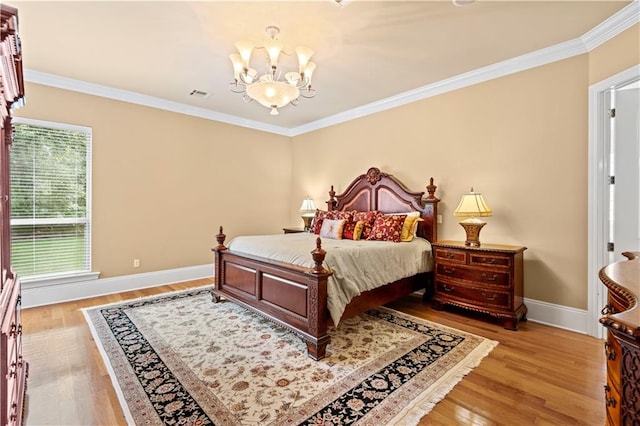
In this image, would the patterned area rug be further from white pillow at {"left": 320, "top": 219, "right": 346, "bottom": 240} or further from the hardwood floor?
white pillow at {"left": 320, "top": 219, "right": 346, "bottom": 240}

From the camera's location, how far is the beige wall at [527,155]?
300 centimetres

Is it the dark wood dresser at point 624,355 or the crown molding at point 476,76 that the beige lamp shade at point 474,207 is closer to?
the crown molding at point 476,76

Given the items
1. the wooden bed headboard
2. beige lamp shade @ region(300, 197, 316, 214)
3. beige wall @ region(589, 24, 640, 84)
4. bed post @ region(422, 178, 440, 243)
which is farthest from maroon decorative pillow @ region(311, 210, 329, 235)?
beige wall @ region(589, 24, 640, 84)

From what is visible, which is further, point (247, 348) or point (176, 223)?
point (176, 223)

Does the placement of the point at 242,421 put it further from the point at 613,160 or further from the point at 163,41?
the point at 613,160

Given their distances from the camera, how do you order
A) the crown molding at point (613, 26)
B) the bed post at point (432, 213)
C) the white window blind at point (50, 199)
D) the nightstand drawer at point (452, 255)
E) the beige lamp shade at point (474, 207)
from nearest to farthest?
the crown molding at point (613, 26) → the beige lamp shade at point (474, 207) → the nightstand drawer at point (452, 255) → the white window blind at point (50, 199) → the bed post at point (432, 213)

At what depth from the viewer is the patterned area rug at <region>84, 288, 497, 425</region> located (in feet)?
5.99

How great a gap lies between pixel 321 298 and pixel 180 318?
1.76 meters

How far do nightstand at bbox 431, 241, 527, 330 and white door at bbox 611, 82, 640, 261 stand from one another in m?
0.78

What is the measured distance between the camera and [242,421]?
1.75 metres

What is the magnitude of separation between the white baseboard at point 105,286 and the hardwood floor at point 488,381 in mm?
706

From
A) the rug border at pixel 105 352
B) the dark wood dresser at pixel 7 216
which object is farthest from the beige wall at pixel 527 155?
the dark wood dresser at pixel 7 216

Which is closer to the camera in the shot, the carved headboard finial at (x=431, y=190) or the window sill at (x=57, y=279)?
the window sill at (x=57, y=279)

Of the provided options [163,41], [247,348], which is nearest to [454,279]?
[247,348]
